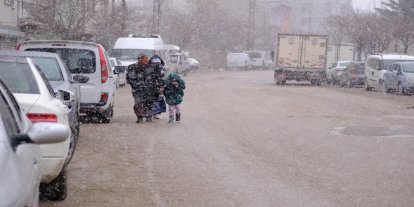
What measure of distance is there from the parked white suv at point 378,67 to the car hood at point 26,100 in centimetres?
2555

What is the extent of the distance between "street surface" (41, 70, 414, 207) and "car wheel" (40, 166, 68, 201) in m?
0.09

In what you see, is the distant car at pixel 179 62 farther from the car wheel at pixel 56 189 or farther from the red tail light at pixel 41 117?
the red tail light at pixel 41 117

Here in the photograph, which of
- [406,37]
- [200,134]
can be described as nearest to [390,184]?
[200,134]

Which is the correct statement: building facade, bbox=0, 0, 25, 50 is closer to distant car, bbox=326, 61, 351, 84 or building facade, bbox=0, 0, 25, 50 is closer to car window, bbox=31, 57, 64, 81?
distant car, bbox=326, 61, 351, 84

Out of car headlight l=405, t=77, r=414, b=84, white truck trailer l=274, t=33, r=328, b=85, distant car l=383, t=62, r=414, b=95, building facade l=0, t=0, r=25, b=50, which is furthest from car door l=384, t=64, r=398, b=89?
building facade l=0, t=0, r=25, b=50

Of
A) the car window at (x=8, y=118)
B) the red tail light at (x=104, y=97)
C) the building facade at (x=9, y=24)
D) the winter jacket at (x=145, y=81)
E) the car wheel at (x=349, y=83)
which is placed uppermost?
the building facade at (x=9, y=24)

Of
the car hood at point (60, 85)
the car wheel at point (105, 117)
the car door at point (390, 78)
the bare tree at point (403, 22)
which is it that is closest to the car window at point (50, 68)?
the car hood at point (60, 85)

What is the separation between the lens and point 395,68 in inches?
1168

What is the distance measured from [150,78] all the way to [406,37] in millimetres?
31176

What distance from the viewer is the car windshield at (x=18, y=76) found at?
752 centimetres

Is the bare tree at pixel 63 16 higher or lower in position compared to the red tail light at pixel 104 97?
higher

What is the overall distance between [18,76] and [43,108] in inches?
40.1

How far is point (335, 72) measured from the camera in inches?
1544

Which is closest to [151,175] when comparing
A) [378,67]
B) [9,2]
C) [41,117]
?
[41,117]
